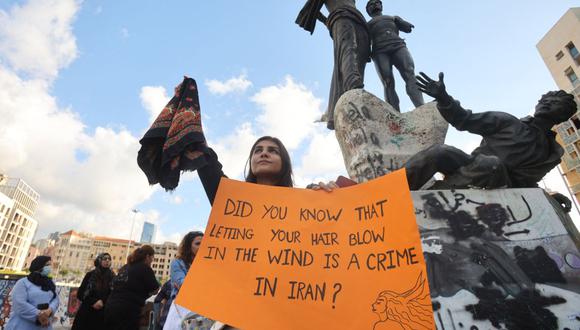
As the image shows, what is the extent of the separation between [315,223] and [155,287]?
373 centimetres

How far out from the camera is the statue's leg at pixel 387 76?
525 cm

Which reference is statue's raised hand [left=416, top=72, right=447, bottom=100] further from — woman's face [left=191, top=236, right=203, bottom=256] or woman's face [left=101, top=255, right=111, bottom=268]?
woman's face [left=101, top=255, right=111, bottom=268]

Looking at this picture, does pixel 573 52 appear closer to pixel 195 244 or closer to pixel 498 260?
pixel 498 260

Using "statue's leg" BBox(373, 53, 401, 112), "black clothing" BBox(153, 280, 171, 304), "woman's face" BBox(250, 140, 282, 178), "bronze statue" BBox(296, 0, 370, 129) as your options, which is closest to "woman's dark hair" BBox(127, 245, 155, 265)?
"black clothing" BBox(153, 280, 171, 304)

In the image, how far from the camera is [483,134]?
9.09ft

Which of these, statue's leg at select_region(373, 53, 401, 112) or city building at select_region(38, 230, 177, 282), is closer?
statue's leg at select_region(373, 53, 401, 112)

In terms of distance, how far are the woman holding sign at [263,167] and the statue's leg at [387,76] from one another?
386 cm

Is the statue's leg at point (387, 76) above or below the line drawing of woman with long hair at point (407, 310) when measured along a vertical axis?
above

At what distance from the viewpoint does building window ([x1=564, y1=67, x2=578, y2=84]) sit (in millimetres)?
32959

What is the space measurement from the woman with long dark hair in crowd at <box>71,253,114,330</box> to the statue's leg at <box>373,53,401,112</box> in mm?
5342

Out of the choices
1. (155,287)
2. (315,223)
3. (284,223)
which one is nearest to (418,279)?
(315,223)

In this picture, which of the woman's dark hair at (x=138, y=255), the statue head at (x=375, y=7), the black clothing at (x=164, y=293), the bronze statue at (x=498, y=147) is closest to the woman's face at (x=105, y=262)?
the woman's dark hair at (x=138, y=255)

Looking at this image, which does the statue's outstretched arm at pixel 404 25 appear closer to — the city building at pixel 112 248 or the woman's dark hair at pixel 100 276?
the woman's dark hair at pixel 100 276

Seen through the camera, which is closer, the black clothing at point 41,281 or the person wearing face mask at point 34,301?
the person wearing face mask at point 34,301
